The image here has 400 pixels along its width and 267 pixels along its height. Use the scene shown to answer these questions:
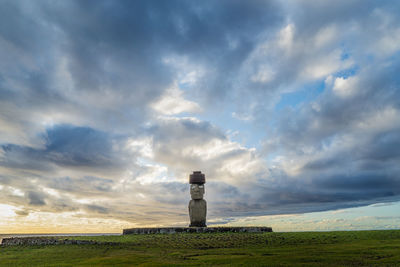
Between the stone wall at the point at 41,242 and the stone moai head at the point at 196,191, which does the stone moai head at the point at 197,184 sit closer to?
the stone moai head at the point at 196,191

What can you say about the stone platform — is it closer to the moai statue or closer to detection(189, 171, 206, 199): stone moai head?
the moai statue

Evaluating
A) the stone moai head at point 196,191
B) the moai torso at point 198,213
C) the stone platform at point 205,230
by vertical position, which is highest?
the stone moai head at point 196,191

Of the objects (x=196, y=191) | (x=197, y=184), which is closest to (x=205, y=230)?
(x=196, y=191)

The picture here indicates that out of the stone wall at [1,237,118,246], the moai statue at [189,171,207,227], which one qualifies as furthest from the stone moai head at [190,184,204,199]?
the stone wall at [1,237,118,246]

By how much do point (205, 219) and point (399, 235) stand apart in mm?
22453

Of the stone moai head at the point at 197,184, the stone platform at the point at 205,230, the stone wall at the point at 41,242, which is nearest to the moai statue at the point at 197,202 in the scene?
the stone moai head at the point at 197,184

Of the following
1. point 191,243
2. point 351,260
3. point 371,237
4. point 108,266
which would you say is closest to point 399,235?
point 371,237

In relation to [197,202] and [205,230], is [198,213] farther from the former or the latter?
[205,230]

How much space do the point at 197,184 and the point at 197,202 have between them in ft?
7.77

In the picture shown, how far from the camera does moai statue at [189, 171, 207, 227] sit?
4116cm

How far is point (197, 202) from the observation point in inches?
1645

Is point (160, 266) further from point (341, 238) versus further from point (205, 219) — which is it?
point (205, 219)

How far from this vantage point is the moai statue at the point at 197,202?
4116 cm

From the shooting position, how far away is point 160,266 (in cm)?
1327
